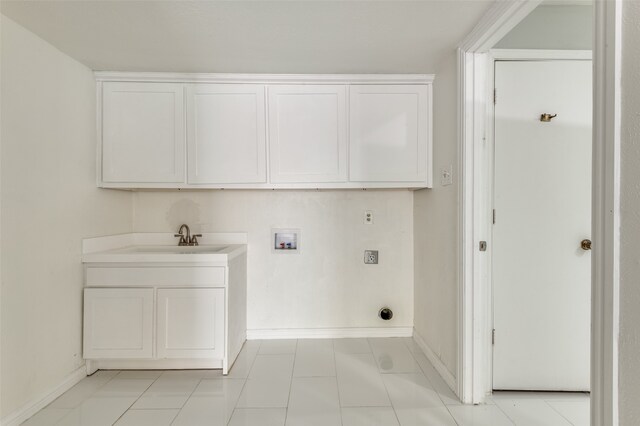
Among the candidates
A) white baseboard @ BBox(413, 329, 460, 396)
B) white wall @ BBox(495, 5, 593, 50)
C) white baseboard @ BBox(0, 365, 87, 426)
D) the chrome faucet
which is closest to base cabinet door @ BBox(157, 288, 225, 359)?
white baseboard @ BBox(0, 365, 87, 426)

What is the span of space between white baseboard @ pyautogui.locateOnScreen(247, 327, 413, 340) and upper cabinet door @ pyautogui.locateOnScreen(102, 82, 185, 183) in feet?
4.91

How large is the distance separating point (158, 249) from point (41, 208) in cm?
97

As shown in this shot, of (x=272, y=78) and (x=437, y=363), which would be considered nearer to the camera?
(x=437, y=363)

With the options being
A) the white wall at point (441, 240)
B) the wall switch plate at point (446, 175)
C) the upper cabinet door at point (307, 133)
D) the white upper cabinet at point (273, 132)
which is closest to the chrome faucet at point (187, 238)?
the white upper cabinet at point (273, 132)

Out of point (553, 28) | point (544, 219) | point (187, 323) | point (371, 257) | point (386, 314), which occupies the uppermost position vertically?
point (553, 28)

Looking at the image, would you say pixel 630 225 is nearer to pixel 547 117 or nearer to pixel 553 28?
pixel 547 117

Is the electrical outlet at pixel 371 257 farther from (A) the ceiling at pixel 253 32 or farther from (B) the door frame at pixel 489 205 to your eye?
(A) the ceiling at pixel 253 32

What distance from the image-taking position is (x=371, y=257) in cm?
306

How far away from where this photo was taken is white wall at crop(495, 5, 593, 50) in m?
2.09

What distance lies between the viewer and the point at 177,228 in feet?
9.84

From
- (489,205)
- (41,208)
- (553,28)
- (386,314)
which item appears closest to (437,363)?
(386,314)

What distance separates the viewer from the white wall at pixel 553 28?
2086mm

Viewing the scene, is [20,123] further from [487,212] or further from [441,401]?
[441,401]

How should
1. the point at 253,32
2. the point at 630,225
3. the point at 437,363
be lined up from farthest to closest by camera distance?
the point at 437,363 → the point at 253,32 → the point at 630,225
